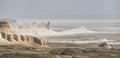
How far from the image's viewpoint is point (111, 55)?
31.9m

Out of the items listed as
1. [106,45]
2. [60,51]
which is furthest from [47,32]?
[106,45]

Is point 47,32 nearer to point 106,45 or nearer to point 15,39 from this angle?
point 15,39

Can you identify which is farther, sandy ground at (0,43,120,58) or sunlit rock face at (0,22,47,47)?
sunlit rock face at (0,22,47,47)

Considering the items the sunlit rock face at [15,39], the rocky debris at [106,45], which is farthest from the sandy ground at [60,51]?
the sunlit rock face at [15,39]

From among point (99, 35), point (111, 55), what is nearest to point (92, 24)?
point (99, 35)

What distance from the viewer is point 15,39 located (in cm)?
3794

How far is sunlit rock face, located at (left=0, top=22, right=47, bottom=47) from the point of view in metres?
36.9

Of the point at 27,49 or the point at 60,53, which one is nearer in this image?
the point at 60,53

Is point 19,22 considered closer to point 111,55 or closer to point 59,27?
point 59,27

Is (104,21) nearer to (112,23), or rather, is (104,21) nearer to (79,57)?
(112,23)

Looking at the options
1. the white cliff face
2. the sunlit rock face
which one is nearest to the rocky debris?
the white cliff face

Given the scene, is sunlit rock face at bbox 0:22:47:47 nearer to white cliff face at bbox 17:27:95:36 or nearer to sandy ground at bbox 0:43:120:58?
white cliff face at bbox 17:27:95:36

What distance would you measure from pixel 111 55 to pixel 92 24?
4381 mm

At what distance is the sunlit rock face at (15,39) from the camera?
36.9m
